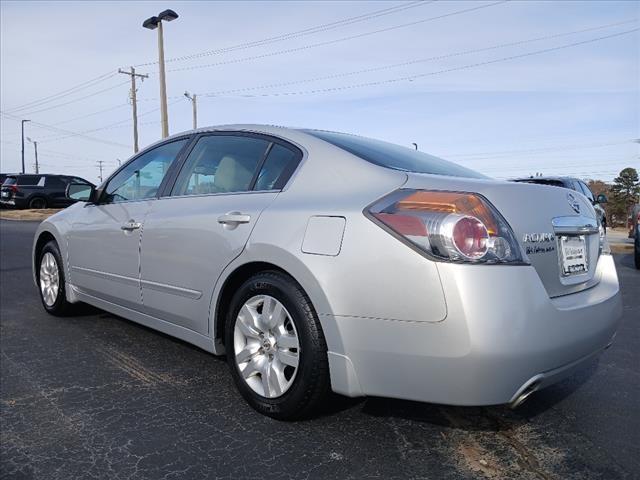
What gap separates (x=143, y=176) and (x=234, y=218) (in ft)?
4.81

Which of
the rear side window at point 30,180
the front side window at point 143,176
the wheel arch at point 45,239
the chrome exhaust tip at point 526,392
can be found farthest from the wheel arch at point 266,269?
the rear side window at point 30,180

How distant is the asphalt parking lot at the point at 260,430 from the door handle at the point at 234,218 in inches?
38.6

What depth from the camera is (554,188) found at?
8.83ft

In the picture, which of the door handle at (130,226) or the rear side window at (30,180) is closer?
the door handle at (130,226)

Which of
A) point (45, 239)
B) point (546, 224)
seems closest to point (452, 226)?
point (546, 224)

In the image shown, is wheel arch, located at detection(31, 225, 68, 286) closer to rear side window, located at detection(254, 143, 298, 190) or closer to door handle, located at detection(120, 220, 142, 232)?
door handle, located at detection(120, 220, 142, 232)

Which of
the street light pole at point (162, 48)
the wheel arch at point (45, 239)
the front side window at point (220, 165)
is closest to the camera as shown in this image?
the front side window at point (220, 165)

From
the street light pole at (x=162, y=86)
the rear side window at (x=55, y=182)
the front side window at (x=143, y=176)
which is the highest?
the street light pole at (x=162, y=86)

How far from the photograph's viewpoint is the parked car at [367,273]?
211 centimetres

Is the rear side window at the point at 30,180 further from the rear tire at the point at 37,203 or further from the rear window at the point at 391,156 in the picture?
the rear window at the point at 391,156

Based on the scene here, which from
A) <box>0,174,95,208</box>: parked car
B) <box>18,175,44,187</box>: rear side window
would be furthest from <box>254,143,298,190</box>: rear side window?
<box>18,175,44,187</box>: rear side window

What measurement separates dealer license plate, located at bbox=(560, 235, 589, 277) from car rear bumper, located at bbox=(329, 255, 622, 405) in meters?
0.17

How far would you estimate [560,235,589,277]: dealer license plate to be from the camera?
2.48 meters

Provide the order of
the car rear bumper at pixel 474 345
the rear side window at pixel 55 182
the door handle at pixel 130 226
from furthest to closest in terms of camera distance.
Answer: the rear side window at pixel 55 182, the door handle at pixel 130 226, the car rear bumper at pixel 474 345
